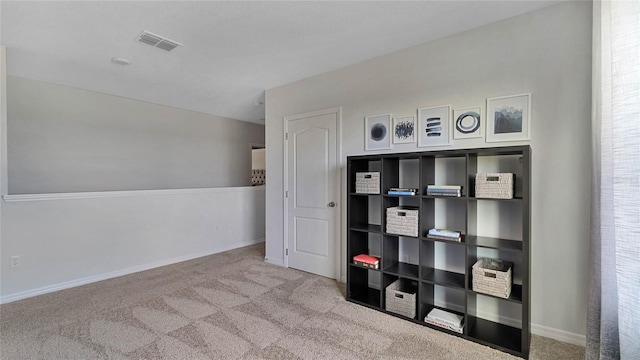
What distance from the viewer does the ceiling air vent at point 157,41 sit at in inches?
99.4

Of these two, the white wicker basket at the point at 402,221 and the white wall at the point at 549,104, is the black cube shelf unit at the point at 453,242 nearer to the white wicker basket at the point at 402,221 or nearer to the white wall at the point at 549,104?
the white wicker basket at the point at 402,221

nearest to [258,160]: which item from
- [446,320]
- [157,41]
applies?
[157,41]

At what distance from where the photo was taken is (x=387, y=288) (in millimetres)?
2580

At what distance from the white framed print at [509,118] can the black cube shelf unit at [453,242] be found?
17 centimetres

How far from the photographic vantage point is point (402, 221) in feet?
8.24

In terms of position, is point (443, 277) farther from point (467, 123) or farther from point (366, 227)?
point (467, 123)

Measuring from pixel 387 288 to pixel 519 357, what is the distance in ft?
3.32

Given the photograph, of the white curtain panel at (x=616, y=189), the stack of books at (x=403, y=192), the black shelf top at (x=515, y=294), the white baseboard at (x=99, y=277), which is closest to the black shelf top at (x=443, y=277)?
the black shelf top at (x=515, y=294)

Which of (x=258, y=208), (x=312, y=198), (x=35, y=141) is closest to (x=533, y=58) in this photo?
(x=312, y=198)

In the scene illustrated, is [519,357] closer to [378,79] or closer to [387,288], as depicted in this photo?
[387,288]

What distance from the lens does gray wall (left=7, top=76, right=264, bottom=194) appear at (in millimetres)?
3377

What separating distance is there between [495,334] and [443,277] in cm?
52

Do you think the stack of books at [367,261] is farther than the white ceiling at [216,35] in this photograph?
Yes

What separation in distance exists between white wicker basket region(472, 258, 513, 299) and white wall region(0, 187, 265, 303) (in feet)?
12.7
